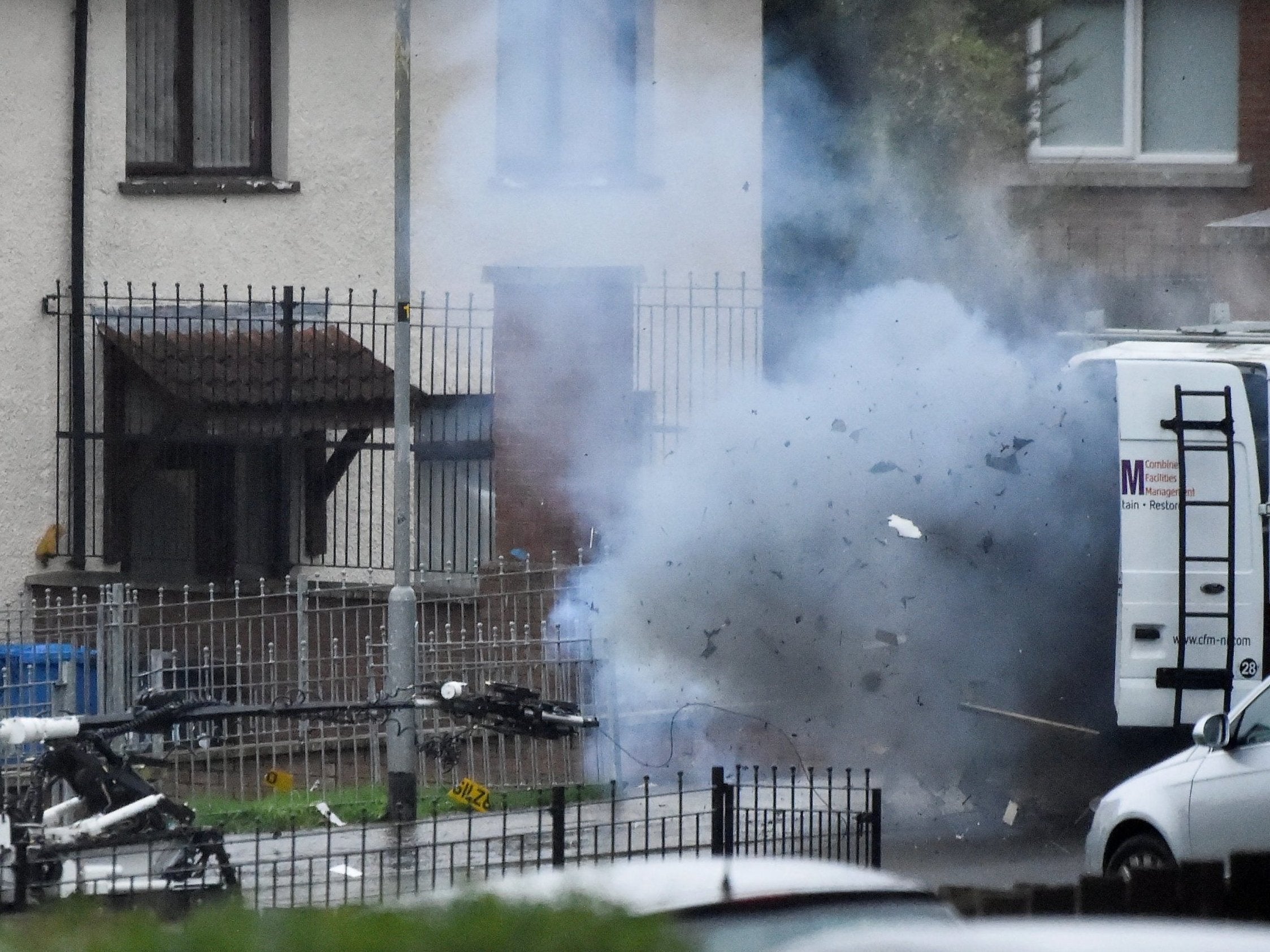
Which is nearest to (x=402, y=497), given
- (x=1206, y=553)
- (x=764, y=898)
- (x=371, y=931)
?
(x=1206, y=553)

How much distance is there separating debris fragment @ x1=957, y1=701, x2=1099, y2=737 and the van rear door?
584mm

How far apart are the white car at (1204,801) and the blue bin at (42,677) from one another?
6114 millimetres

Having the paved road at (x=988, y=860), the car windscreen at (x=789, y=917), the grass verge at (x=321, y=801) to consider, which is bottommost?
the paved road at (x=988, y=860)

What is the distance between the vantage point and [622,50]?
1480 centimetres

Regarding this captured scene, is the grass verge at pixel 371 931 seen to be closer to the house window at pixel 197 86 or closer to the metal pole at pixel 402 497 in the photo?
the metal pole at pixel 402 497

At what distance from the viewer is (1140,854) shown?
8320 mm

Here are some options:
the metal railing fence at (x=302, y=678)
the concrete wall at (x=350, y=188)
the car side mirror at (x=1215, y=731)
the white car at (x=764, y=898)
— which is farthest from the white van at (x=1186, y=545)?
the white car at (x=764, y=898)

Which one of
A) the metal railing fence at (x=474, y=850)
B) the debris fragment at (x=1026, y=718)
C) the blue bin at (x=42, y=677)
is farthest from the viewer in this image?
the blue bin at (x=42, y=677)

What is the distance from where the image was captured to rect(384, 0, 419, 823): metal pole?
10.9 m

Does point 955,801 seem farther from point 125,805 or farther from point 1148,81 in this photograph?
point 1148,81

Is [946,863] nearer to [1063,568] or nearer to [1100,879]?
[1063,568]

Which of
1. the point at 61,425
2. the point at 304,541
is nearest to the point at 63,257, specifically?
the point at 61,425

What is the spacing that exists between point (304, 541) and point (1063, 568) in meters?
6.23

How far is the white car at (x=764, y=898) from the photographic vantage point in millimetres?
4281
